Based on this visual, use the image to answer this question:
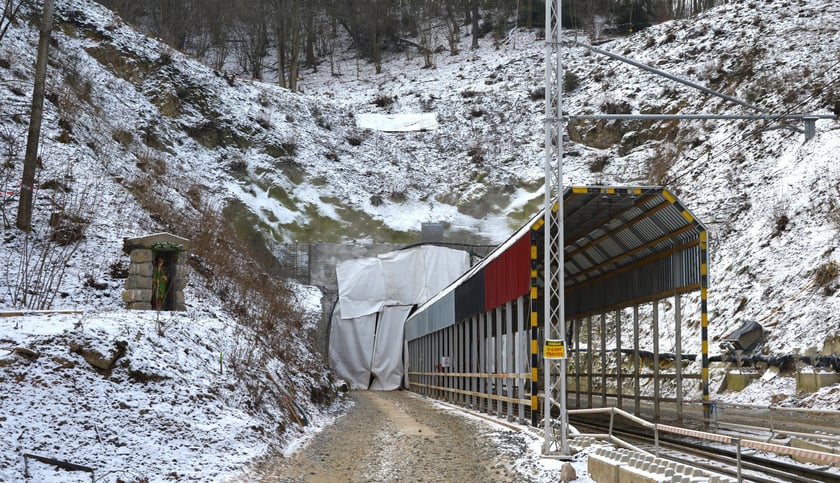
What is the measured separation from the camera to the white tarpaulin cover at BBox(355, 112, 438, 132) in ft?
210

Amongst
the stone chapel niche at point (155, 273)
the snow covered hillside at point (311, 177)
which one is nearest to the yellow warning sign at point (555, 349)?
the snow covered hillside at point (311, 177)

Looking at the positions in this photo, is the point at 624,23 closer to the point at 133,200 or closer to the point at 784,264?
the point at 784,264

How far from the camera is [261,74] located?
264 ft

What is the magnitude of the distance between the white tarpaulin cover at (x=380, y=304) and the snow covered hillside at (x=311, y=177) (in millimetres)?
3190

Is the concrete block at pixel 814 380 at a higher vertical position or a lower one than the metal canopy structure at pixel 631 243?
lower

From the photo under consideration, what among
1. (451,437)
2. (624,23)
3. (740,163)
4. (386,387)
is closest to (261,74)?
(624,23)

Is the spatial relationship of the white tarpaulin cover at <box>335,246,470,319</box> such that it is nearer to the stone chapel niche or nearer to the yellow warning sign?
the stone chapel niche

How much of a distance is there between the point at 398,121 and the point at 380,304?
850 inches

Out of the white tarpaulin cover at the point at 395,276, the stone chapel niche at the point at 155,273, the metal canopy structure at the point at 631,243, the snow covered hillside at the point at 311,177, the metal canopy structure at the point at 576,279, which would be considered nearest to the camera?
the snow covered hillside at the point at 311,177

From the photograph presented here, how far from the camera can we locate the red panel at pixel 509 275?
19188 millimetres

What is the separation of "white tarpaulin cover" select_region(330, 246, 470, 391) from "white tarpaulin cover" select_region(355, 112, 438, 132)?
58.0 ft

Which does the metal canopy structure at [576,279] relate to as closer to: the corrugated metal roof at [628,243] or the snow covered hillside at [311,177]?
the corrugated metal roof at [628,243]

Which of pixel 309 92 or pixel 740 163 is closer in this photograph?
pixel 740 163

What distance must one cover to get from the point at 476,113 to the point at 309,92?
1817cm
